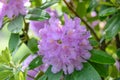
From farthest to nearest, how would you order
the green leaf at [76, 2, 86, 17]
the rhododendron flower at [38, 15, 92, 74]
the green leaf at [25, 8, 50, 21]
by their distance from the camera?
the green leaf at [76, 2, 86, 17]
the green leaf at [25, 8, 50, 21]
the rhododendron flower at [38, 15, 92, 74]

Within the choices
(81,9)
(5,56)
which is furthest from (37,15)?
(81,9)

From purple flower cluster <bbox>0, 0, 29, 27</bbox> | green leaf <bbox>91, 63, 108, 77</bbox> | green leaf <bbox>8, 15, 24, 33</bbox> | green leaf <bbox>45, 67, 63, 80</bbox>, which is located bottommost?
green leaf <bbox>91, 63, 108, 77</bbox>

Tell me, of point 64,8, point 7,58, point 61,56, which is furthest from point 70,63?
point 64,8

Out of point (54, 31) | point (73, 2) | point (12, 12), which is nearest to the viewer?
point (54, 31)

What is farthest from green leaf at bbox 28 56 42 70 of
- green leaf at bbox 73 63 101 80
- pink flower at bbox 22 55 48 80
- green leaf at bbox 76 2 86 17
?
green leaf at bbox 76 2 86 17

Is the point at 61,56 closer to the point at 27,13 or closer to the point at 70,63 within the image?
the point at 70,63

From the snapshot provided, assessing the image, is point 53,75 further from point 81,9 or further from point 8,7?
point 81,9

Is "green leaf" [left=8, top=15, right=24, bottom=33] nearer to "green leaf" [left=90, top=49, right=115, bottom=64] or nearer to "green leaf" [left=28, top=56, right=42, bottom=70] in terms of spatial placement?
"green leaf" [left=28, top=56, right=42, bottom=70]
